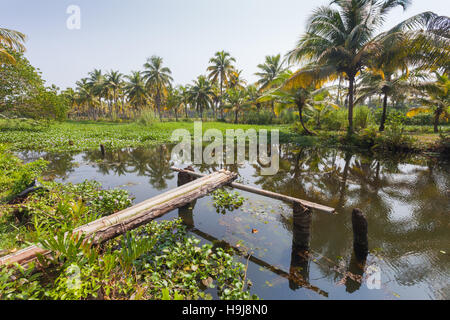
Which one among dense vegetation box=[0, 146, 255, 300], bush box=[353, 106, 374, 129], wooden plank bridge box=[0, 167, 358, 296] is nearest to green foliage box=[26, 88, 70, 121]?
dense vegetation box=[0, 146, 255, 300]

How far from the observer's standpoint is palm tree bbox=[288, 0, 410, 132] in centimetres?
1219

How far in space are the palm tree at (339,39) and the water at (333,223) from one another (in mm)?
6792

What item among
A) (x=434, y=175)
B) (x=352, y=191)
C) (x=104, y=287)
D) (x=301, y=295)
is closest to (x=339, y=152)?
(x=434, y=175)

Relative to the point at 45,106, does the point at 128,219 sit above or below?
below

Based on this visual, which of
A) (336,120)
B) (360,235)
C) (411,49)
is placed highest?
(411,49)

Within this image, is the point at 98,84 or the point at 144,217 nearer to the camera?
the point at 144,217

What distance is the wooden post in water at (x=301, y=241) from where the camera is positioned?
3348 mm

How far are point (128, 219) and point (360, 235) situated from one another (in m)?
3.64

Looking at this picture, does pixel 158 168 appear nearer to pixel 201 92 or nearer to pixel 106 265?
pixel 106 265

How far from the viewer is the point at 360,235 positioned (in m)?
3.40

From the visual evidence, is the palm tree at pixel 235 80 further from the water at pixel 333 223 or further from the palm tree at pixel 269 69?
the water at pixel 333 223

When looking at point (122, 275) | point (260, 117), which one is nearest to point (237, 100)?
point (260, 117)

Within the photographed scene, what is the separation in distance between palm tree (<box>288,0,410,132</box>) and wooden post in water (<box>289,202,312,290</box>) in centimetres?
1232

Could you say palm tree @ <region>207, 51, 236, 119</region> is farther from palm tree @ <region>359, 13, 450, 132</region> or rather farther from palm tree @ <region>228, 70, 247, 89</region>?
palm tree @ <region>359, 13, 450, 132</region>
